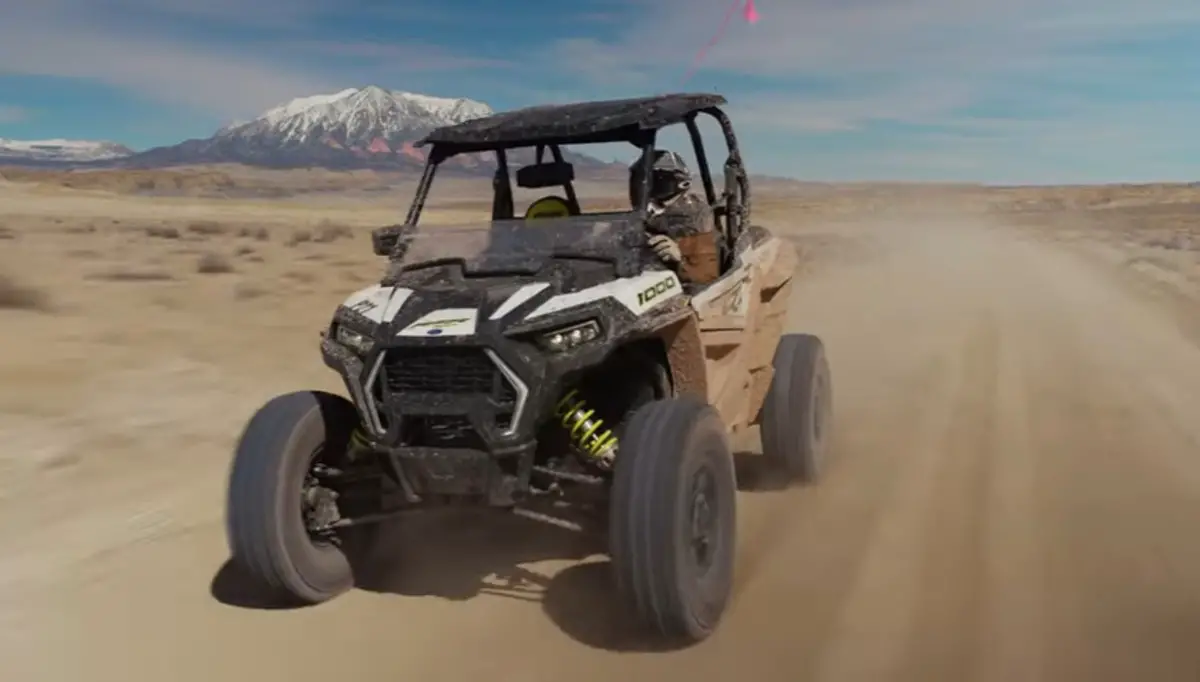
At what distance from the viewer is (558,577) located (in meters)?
5.73

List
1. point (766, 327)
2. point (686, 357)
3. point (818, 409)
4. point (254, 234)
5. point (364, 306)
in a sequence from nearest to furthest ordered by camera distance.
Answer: point (364, 306)
point (686, 357)
point (766, 327)
point (818, 409)
point (254, 234)

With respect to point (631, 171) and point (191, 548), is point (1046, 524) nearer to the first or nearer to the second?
point (631, 171)

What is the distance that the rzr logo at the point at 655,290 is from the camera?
17.4 ft

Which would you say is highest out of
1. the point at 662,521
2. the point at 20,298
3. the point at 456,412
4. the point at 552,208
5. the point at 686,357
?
the point at 552,208

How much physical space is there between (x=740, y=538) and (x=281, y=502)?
96.7 inches

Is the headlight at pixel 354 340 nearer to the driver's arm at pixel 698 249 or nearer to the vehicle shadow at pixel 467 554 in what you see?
the vehicle shadow at pixel 467 554

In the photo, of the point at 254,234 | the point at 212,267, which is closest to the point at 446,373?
the point at 212,267

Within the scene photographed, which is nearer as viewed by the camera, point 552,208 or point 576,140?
point 576,140

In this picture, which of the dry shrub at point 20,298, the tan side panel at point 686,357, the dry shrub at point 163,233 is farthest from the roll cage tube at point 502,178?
the dry shrub at point 163,233

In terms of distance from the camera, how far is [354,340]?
5.30 metres

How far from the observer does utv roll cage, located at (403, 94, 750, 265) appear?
6223mm

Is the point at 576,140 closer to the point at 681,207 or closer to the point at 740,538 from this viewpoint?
the point at 681,207

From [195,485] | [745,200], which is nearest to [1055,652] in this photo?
[745,200]

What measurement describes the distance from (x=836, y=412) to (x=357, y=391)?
558cm
